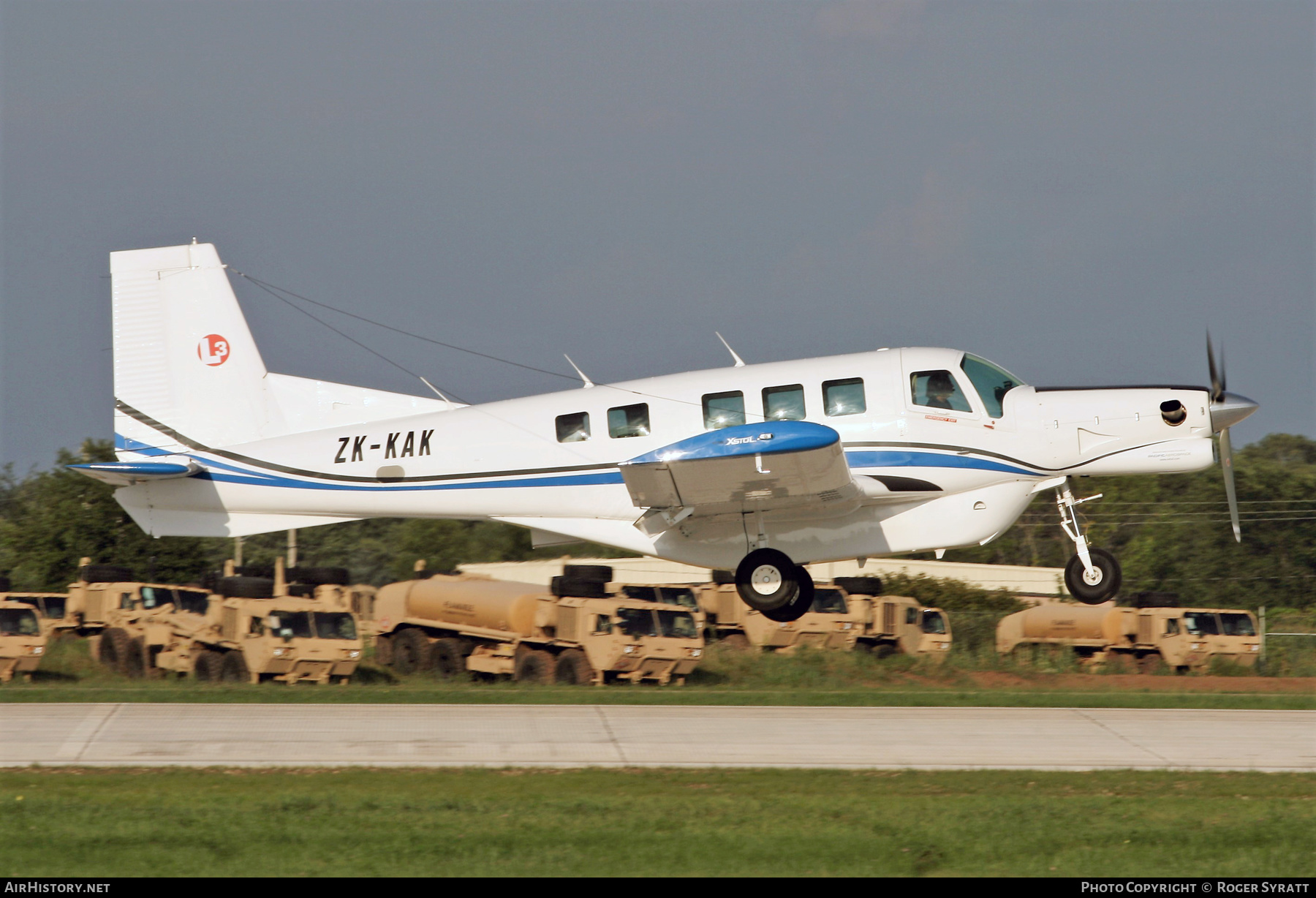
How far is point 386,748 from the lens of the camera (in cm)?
1373

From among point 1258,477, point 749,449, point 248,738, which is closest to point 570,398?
point 749,449

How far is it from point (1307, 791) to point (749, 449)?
20.9 feet

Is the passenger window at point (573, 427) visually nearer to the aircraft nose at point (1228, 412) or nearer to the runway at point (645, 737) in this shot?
the runway at point (645, 737)

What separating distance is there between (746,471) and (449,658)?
11237 mm

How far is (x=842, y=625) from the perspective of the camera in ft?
86.5

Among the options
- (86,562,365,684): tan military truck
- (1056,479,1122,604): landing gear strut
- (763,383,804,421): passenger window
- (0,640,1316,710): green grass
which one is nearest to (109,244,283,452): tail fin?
(0,640,1316,710): green grass

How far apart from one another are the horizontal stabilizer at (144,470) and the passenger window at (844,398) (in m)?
8.13

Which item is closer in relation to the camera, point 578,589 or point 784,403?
point 784,403

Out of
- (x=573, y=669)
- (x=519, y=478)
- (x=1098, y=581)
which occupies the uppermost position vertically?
(x=519, y=478)

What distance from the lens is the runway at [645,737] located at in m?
13.3

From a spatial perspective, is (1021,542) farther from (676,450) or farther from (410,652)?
(676,450)

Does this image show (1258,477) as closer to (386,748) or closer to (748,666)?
(748,666)

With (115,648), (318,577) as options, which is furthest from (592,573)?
(115,648)

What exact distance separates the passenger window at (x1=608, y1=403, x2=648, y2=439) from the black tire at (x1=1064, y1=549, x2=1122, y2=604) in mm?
5340
